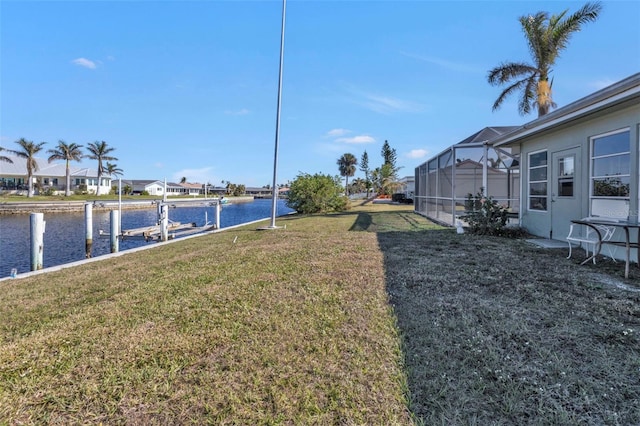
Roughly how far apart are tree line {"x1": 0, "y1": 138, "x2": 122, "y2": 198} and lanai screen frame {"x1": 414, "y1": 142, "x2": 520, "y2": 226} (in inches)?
1442

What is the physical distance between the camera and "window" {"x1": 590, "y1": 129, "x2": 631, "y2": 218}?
558cm

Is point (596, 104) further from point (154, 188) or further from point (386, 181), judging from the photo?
point (154, 188)

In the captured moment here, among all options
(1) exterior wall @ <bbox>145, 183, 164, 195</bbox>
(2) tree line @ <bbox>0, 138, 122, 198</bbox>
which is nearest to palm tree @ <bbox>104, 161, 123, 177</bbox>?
(2) tree line @ <bbox>0, 138, 122, 198</bbox>

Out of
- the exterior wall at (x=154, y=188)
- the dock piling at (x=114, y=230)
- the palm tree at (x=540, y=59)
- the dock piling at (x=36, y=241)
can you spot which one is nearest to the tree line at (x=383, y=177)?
the palm tree at (x=540, y=59)

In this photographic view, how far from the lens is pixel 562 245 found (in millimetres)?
6973

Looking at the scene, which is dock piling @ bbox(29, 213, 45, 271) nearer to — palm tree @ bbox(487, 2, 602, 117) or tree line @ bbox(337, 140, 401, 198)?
palm tree @ bbox(487, 2, 602, 117)

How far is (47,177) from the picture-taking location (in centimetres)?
5231

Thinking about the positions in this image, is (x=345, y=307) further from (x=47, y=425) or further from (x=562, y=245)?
(x=562, y=245)

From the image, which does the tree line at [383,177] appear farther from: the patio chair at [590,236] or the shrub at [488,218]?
the patio chair at [590,236]

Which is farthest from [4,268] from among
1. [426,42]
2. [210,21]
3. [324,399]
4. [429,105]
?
[429,105]

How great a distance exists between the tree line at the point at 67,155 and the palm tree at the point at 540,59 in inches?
1509

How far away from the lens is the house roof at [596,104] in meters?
4.58

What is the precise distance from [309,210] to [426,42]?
496 inches

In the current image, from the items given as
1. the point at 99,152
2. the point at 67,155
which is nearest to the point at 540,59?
the point at 67,155
